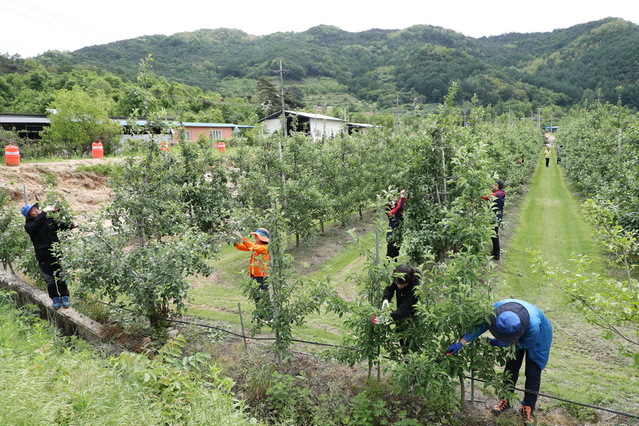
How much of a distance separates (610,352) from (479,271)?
393cm

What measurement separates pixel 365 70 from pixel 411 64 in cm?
2022

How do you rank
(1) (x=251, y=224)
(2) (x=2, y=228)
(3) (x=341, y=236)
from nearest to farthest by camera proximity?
(1) (x=251, y=224)
(2) (x=2, y=228)
(3) (x=341, y=236)

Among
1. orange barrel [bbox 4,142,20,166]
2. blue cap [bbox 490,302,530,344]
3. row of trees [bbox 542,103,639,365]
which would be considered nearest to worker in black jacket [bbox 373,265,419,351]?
blue cap [bbox 490,302,530,344]

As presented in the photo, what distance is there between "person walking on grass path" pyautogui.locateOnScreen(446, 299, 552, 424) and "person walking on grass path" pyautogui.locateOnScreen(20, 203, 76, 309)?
675cm

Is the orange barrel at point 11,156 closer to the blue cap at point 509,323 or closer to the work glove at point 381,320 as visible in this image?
the work glove at point 381,320

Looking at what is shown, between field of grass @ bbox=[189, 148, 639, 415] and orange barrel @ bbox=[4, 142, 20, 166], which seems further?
orange barrel @ bbox=[4, 142, 20, 166]

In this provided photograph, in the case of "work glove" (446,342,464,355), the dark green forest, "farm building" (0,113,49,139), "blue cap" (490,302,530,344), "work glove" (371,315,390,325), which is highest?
the dark green forest

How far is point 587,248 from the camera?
12164 mm

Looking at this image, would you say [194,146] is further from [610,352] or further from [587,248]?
[587,248]

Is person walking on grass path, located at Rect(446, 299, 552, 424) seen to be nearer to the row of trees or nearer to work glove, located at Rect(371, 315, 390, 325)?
the row of trees

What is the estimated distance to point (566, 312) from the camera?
7.88 metres

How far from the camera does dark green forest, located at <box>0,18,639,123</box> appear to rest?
2601 inches

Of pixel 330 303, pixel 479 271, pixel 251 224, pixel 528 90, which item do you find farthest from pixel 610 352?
pixel 528 90

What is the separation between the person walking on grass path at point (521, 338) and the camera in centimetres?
418
